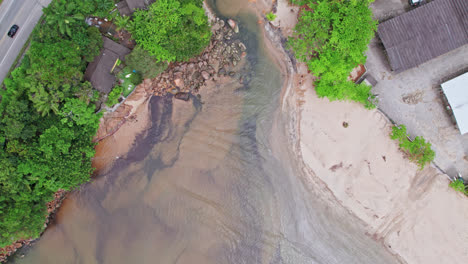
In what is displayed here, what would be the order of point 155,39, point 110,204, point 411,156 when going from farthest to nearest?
point 110,204 < point 411,156 < point 155,39

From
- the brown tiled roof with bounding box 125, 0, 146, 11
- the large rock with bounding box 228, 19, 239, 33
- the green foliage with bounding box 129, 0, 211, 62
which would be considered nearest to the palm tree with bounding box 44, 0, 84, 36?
the brown tiled roof with bounding box 125, 0, 146, 11

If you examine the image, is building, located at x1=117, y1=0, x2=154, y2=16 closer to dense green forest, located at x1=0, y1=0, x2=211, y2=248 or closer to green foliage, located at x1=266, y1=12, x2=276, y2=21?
dense green forest, located at x1=0, y1=0, x2=211, y2=248

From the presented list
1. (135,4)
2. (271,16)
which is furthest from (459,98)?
(135,4)

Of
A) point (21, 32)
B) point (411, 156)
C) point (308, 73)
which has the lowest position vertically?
point (21, 32)

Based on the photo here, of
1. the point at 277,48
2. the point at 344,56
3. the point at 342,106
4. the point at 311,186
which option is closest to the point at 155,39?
the point at 277,48

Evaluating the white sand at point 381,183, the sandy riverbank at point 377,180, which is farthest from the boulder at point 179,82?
the white sand at point 381,183

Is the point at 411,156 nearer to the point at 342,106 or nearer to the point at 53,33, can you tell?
the point at 342,106
